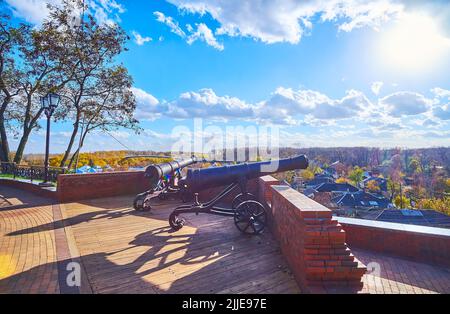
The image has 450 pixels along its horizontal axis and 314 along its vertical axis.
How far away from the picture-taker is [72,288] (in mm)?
3041

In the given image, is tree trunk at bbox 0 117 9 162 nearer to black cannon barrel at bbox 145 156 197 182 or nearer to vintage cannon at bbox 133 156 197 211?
vintage cannon at bbox 133 156 197 211

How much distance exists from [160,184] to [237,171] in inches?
123

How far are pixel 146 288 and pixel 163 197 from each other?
5213 millimetres

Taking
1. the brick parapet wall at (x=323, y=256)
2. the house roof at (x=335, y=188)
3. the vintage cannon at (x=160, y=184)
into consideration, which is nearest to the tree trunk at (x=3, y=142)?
the vintage cannon at (x=160, y=184)

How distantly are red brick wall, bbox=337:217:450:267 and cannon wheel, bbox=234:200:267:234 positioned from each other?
1.43 m

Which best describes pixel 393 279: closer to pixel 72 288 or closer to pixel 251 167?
pixel 251 167

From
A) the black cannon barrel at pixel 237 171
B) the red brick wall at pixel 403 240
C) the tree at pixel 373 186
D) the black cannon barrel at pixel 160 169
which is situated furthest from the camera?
the tree at pixel 373 186

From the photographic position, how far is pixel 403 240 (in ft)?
14.1

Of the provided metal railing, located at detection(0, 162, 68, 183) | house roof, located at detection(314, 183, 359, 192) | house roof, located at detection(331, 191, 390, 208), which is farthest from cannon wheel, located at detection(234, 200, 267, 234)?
house roof, located at detection(314, 183, 359, 192)

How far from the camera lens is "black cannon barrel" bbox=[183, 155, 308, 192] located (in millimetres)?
5672

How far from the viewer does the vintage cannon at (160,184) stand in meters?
6.98

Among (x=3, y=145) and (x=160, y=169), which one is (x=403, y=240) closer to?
(x=160, y=169)

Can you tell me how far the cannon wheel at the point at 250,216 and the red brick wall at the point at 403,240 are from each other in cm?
143

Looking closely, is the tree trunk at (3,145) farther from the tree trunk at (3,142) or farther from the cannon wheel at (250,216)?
the cannon wheel at (250,216)
